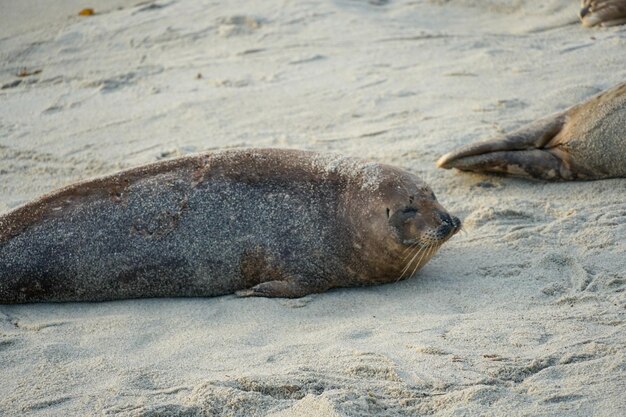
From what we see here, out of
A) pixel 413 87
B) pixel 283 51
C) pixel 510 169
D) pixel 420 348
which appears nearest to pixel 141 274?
pixel 420 348

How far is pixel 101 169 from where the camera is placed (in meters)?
6.28

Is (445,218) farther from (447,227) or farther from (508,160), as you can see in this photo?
(508,160)

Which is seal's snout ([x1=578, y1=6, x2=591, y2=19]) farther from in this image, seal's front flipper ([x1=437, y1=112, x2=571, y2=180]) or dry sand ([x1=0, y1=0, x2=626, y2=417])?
seal's front flipper ([x1=437, y1=112, x2=571, y2=180])

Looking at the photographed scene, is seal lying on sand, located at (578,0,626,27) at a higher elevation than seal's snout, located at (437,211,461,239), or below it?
higher

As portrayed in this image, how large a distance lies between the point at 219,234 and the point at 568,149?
2.38 m

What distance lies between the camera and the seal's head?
15.4ft

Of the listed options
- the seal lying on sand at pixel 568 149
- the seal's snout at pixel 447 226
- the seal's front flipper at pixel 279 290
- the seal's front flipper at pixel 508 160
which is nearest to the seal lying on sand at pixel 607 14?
the seal lying on sand at pixel 568 149

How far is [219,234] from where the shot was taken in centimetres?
478

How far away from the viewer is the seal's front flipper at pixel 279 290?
15.2 feet

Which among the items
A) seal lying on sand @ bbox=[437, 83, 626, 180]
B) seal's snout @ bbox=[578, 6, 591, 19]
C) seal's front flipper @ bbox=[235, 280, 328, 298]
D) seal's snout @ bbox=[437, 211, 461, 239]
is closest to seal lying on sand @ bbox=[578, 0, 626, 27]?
seal's snout @ bbox=[578, 6, 591, 19]

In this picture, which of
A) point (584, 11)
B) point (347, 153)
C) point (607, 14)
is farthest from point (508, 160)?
point (584, 11)

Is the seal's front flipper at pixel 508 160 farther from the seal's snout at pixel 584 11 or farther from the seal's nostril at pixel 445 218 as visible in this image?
the seal's snout at pixel 584 11

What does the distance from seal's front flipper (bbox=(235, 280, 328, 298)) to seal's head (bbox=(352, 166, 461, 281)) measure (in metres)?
0.40

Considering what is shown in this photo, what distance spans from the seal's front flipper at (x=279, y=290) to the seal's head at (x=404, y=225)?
1.31 ft
